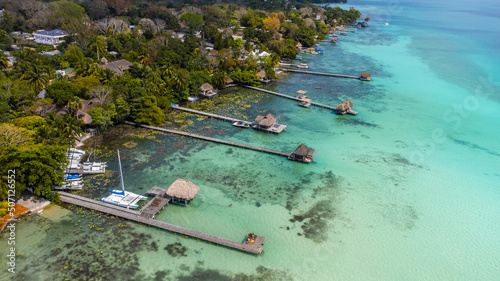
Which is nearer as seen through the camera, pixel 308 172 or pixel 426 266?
pixel 426 266

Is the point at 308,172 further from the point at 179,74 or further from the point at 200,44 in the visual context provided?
the point at 200,44

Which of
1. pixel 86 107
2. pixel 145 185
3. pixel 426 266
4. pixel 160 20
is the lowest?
pixel 426 266

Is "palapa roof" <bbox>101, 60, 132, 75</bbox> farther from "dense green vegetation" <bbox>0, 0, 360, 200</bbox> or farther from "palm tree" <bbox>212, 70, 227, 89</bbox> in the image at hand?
"palm tree" <bbox>212, 70, 227, 89</bbox>

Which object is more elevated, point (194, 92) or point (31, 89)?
point (31, 89)

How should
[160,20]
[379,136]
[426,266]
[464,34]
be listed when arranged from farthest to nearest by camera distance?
[464,34]
[160,20]
[379,136]
[426,266]

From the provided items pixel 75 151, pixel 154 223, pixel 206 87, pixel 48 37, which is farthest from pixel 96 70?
pixel 48 37

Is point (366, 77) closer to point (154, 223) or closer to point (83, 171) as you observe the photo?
point (154, 223)

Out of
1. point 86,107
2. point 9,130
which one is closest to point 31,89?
point 86,107

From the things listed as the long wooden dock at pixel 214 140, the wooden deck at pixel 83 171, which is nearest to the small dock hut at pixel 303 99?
the long wooden dock at pixel 214 140
